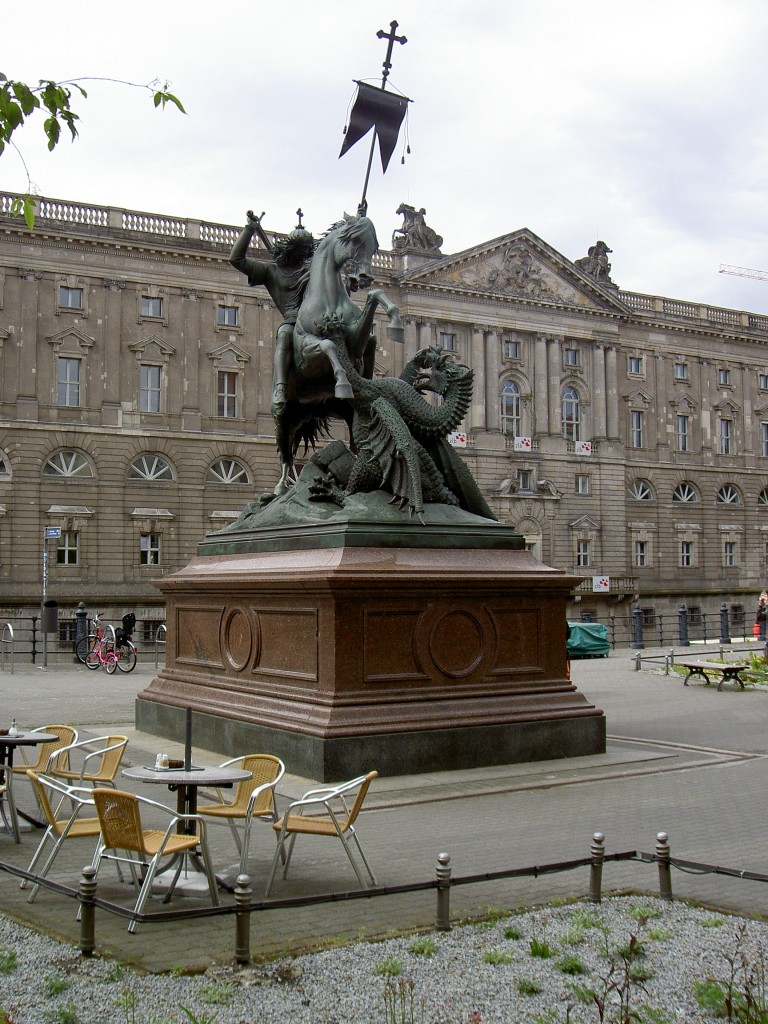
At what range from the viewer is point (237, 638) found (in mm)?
12305

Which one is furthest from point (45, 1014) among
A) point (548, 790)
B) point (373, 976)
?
point (548, 790)

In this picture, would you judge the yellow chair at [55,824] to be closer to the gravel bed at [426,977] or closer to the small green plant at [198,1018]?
the gravel bed at [426,977]

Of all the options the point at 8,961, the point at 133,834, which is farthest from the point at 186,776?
the point at 8,961

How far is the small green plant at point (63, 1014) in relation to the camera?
4.61 m

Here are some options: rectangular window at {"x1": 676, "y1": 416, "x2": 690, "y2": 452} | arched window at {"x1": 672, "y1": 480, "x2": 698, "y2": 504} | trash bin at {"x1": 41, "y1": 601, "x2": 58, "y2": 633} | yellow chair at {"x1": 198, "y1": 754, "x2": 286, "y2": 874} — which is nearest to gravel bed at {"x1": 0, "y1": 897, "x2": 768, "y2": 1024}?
yellow chair at {"x1": 198, "y1": 754, "x2": 286, "y2": 874}

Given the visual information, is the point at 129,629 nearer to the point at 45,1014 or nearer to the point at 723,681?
the point at 723,681

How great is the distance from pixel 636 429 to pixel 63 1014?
64.9 m

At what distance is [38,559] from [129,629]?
1909 centimetres

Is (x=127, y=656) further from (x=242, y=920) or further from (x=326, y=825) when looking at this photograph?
(x=242, y=920)

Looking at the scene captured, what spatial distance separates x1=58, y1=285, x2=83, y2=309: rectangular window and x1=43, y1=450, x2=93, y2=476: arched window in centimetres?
661

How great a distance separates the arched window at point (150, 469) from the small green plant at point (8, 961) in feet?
154

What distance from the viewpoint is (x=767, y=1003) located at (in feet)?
15.4

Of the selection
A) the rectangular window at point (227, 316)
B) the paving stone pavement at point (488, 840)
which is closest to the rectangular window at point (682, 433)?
the rectangular window at point (227, 316)

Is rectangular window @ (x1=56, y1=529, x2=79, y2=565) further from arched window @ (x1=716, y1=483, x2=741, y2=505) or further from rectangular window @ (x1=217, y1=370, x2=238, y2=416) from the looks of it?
arched window @ (x1=716, y1=483, x2=741, y2=505)
